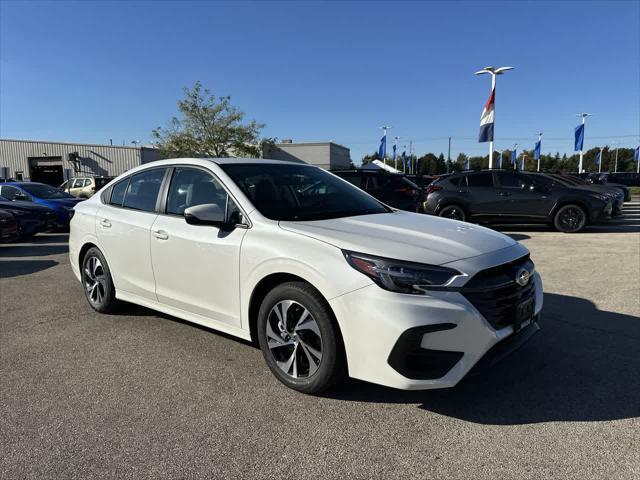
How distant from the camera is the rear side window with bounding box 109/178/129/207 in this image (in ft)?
15.5

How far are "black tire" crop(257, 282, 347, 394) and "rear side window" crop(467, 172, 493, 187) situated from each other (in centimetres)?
1029

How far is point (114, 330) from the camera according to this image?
4.43 metres

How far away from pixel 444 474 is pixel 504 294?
44.3 inches

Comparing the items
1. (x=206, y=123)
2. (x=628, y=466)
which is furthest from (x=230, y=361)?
(x=206, y=123)

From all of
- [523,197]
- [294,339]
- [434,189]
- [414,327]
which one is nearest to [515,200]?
[523,197]

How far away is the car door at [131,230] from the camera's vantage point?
164 inches

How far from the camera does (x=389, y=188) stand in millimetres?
12039

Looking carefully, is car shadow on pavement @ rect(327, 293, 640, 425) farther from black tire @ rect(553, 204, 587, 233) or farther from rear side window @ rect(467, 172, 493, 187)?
rear side window @ rect(467, 172, 493, 187)

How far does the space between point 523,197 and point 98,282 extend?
10.3 m

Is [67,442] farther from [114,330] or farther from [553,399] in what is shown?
[553,399]

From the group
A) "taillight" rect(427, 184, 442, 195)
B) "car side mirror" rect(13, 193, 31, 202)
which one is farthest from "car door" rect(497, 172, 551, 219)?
"car side mirror" rect(13, 193, 31, 202)

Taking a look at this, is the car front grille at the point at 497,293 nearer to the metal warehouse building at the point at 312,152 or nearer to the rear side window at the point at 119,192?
the rear side window at the point at 119,192

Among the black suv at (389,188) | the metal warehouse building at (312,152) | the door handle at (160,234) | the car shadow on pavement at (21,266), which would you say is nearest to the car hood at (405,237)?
the door handle at (160,234)

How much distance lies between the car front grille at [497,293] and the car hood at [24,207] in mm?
11791
